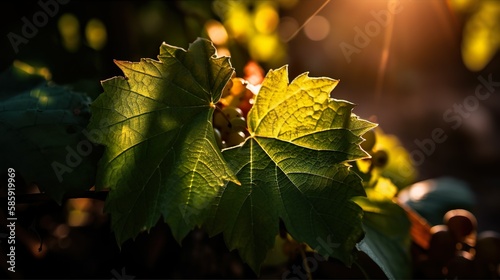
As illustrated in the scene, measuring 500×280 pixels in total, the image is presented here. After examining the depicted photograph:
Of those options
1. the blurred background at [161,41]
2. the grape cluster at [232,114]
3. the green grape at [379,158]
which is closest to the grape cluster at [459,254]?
the green grape at [379,158]

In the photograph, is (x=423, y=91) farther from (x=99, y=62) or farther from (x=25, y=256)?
(x=25, y=256)

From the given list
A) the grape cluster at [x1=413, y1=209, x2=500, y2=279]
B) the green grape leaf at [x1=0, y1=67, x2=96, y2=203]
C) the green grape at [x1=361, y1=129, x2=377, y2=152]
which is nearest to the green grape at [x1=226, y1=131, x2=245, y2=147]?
the green grape leaf at [x1=0, y1=67, x2=96, y2=203]

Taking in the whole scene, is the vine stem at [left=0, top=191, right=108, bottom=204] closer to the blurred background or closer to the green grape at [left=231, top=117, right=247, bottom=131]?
the blurred background

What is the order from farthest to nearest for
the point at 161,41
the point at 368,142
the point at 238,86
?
the point at 161,41
the point at 368,142
the point at 238,86

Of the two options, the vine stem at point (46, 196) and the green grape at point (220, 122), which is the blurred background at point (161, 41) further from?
the green grape at point (220, 122)

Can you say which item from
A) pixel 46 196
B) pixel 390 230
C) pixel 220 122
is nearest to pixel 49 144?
pixel 46 196

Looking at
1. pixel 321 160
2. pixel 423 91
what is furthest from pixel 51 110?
pixel 423 91

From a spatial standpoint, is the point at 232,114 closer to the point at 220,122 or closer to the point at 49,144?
the point at 220,122
